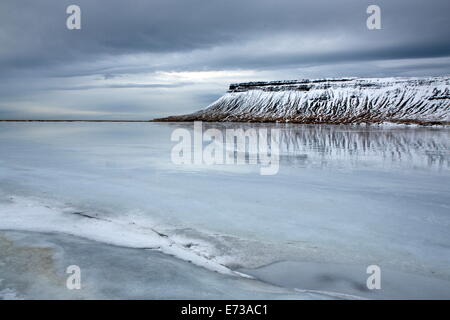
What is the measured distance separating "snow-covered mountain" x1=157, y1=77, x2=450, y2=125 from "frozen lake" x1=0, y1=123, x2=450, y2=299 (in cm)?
9139

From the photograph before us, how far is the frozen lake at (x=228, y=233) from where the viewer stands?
10.6 feet

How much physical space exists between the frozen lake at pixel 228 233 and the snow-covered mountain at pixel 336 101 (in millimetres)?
91388

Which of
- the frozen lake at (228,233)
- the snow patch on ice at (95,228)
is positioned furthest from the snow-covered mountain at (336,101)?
the snow patch on ice at (95,228)

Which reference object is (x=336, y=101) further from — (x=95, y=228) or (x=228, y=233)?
(x=95, y=228)

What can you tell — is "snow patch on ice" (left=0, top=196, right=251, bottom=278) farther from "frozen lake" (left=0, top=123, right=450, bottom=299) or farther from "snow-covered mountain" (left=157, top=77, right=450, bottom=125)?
"snow-covered mountain" (left=157, top=77, right=450, bottom=125)

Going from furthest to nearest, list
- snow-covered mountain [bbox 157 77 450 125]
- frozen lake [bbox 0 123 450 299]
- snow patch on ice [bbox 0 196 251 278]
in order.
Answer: snow-covered mountain [bbox 157 77 450 125] < snow patch on ice [bbox 0 196 251 278] < frozen lake [bbox 0 123 450 299]

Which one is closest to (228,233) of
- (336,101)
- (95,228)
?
(95,228)

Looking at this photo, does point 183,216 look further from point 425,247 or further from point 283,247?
point 425,247

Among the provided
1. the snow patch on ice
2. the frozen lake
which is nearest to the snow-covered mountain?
the frozen lake

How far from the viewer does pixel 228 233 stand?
455cm

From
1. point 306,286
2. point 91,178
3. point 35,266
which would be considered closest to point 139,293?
point 35,266

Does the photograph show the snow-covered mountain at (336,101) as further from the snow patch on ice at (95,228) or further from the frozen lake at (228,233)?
the snow patch on ice at (95,228)

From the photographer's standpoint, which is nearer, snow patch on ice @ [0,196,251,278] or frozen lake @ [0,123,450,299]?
frozen lake @ [0,123,450,299]

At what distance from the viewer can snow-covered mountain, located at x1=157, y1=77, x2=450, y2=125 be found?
9981 centimetres
